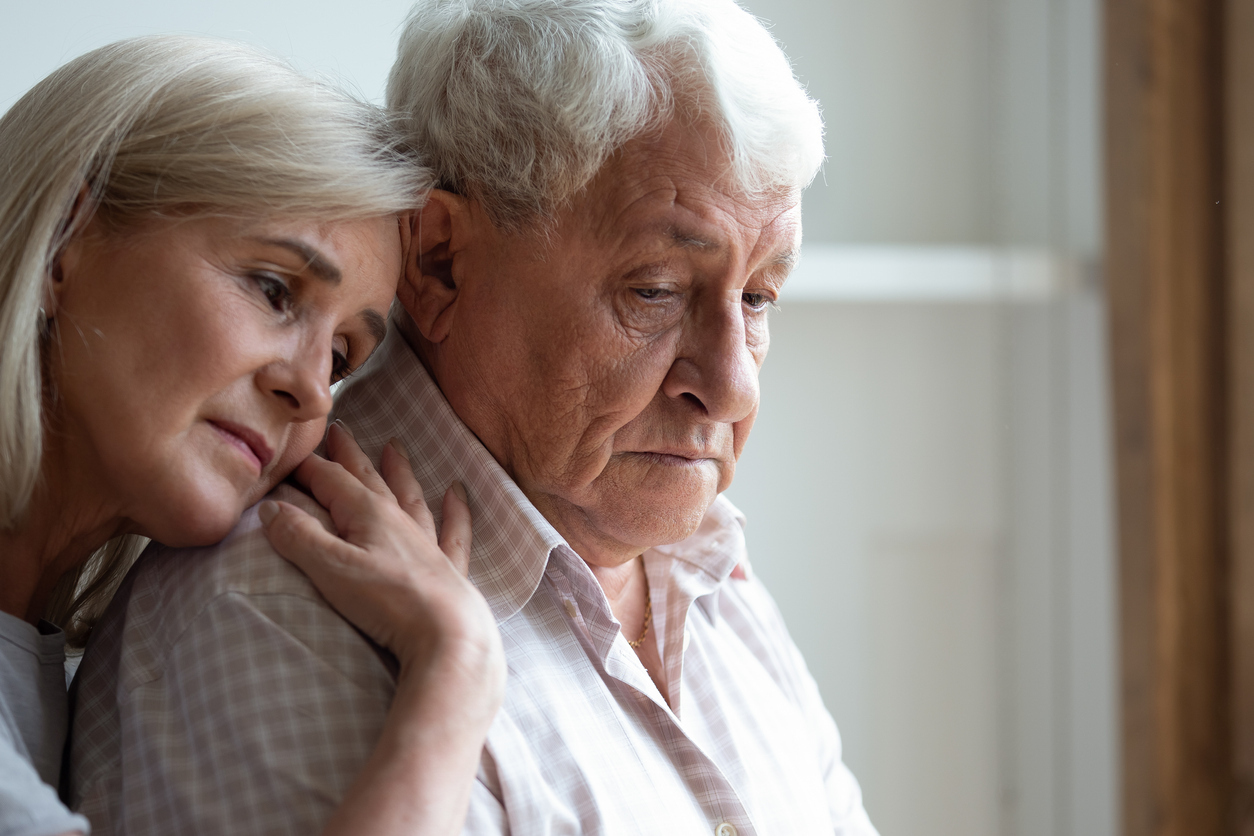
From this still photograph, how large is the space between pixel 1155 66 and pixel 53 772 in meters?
2.31

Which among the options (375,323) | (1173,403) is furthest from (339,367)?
(1173,403)

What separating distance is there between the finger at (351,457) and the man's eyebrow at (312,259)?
20 cm

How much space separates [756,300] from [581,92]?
0.34 metres

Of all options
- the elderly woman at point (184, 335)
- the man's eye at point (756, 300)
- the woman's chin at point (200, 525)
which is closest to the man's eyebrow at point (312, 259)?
the elderly woman at point (184, 335)

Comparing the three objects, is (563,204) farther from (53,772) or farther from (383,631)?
(53,772)

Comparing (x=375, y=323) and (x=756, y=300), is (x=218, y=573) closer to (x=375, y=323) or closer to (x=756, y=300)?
(x=375, y=323)

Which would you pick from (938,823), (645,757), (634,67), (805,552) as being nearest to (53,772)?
(645,757)

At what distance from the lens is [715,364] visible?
1110 mm

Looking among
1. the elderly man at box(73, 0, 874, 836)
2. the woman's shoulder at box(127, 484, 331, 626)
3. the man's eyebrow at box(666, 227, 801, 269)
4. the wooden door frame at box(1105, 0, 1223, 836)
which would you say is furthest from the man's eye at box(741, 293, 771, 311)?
the wooden door frame at box(1105, 0, 1223, 836)

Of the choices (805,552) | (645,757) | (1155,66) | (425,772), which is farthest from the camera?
(805,552)

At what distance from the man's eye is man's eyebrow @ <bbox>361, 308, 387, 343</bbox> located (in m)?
0.42

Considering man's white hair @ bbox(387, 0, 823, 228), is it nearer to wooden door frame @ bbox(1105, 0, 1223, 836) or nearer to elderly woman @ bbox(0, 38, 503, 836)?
elderly woman @ bbox(0, 38, 503, 836)

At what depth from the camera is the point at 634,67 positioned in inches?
41.0

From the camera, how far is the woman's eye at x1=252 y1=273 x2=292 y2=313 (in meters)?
0.96
